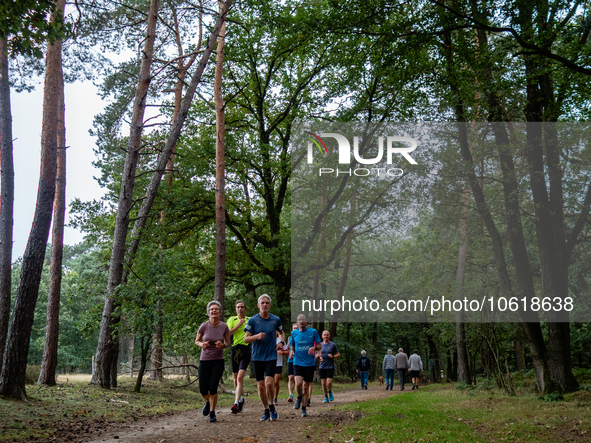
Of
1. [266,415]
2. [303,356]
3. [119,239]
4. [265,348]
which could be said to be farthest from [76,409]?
[119,239]

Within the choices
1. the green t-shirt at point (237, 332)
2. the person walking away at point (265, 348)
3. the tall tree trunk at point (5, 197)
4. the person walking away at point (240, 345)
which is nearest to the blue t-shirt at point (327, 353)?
the person walking away at point (240, 345)

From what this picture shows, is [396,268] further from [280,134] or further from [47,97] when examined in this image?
[47,97]

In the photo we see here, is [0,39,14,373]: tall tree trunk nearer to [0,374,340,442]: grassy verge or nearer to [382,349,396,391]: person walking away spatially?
[0,374,340,442]: grassy verge

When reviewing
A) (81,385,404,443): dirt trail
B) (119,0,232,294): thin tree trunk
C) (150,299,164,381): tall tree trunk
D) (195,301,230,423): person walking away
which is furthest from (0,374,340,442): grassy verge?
(119,0,232,294): thin tree trunk

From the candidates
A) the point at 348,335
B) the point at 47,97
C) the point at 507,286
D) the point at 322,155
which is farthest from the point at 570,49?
the point at 348,335

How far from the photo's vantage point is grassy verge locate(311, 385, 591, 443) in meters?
6.73

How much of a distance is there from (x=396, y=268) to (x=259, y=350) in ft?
63.7

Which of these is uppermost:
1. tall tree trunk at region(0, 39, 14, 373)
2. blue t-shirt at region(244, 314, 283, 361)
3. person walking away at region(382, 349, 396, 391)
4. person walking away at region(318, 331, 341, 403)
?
tall tree trunk at region(0, 39, 14, 373)

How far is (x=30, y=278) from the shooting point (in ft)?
33.3

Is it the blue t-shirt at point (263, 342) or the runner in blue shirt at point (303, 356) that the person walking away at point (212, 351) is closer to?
the blue t-shirt at point (263, 342)

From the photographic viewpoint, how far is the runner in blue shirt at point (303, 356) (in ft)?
31.3

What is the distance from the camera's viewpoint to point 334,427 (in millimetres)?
7668

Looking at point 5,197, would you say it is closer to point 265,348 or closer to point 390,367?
point 265,348

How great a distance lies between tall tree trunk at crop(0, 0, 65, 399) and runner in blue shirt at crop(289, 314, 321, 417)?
5033mm
